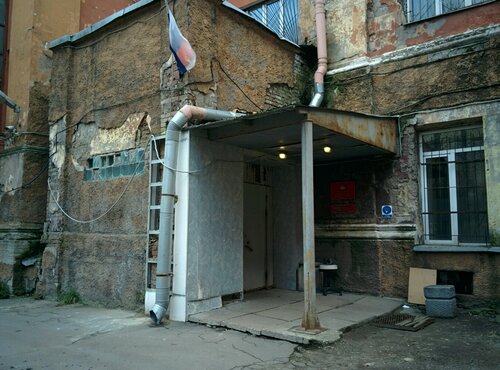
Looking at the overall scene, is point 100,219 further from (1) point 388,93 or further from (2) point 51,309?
(1) point 388,93

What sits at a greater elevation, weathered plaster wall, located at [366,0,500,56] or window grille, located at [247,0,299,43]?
window grille, located at [247,0,299,43]

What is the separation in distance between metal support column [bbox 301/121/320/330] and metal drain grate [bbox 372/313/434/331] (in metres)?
1.34

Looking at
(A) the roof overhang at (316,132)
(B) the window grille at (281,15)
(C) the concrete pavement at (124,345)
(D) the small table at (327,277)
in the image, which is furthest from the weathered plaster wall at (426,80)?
(C) the concrete pavement at (124,345)

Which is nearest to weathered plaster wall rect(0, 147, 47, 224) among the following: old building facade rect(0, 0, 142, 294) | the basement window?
old building facade rect(0, 0, 142, 294)

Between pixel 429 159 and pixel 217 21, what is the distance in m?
4.58

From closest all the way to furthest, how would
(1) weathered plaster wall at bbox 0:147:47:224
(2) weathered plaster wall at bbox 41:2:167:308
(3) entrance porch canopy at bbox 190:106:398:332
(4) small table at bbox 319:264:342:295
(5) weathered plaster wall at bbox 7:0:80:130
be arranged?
(3) entrance porch canopy at bbox 190:106:398:332 → (2) weathered plaster wall at bbox 41:2:167:308 → (4) small table at bbox 319:264:342:295 → (1) weathered plaster wall at bbox 0:147:47:224 → (5) weathered plaster wall at bbox 7:0:80:130

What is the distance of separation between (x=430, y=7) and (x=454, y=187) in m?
3.47

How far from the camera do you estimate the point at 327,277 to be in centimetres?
870

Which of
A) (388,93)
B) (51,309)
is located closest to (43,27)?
(51,309)

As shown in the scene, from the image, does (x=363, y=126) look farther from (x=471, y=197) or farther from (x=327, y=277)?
(x=327, y=277)

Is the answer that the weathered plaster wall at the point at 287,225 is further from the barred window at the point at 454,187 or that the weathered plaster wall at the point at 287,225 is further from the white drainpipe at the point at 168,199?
the white drainpipe at the point at 168,199

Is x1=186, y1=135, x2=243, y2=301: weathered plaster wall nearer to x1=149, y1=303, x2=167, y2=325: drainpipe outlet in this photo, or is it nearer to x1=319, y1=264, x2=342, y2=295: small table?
x1=149, y1=303, x2=167, y2=325: drainpipe outlet

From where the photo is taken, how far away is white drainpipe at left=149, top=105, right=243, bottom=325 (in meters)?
6.67

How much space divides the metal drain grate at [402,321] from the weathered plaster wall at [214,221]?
2.38 meters
